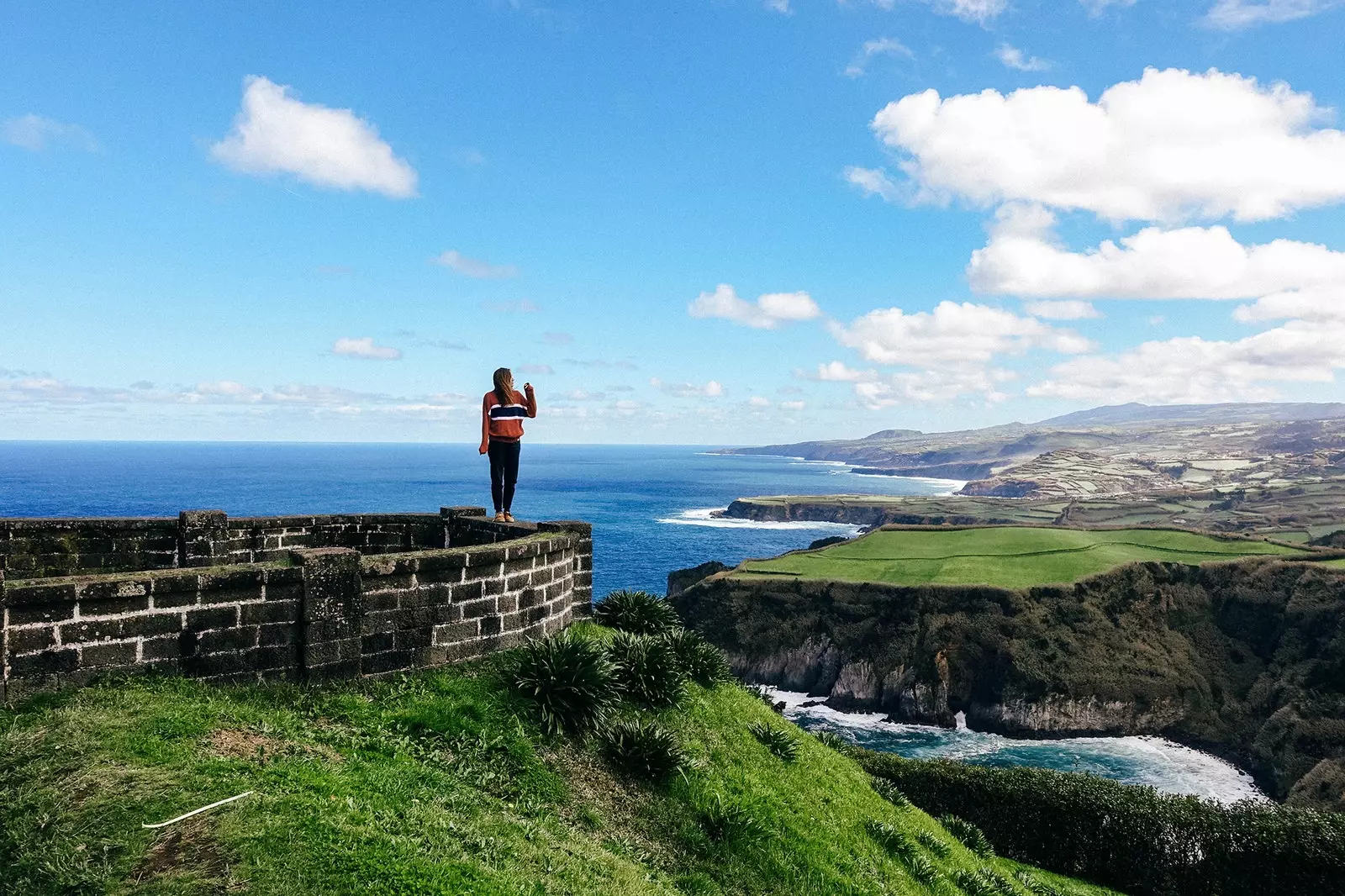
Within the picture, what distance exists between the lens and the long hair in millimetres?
14719

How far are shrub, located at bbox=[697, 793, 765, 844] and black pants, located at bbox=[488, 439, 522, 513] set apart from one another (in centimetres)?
695

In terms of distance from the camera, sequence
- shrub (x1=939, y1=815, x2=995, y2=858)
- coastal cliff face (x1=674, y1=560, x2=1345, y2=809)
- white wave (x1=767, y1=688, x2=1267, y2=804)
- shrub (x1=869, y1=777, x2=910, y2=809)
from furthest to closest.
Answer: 1. coastal cliff face (x1=674, y1=560, x2=1345, y2=809)
2. white wave (x1=767, y1=688, x2=1267, y2=804)
3. shrub (x1=939, y1=815, x2=995, y2=858)
4. shrub (x1=869, y1=777, x2=910, y2=809)

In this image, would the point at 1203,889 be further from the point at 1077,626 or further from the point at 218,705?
the point at 1077,626

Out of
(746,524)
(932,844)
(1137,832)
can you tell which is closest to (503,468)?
(932,844)

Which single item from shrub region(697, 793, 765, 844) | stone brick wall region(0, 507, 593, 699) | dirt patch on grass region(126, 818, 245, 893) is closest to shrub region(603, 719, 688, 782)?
shrub region(697, 793, 765, 844)

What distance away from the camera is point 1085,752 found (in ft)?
143

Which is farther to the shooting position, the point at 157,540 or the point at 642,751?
the point at 157,540

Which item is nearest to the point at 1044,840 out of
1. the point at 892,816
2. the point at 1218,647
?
the point at 892,816

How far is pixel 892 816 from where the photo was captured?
50.6ft

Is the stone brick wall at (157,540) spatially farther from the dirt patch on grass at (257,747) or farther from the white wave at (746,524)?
the white wave at (746,524)

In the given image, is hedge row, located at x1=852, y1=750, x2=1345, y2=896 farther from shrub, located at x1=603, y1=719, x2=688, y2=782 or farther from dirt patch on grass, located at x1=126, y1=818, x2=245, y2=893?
dirt patch on grass, located at x1=126, y1=818, x2=245, y2=893

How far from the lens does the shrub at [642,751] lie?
11.0 m

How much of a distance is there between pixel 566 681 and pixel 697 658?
4.55 metres

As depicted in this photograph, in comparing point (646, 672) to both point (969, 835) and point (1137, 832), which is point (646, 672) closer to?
point (969, 835)
